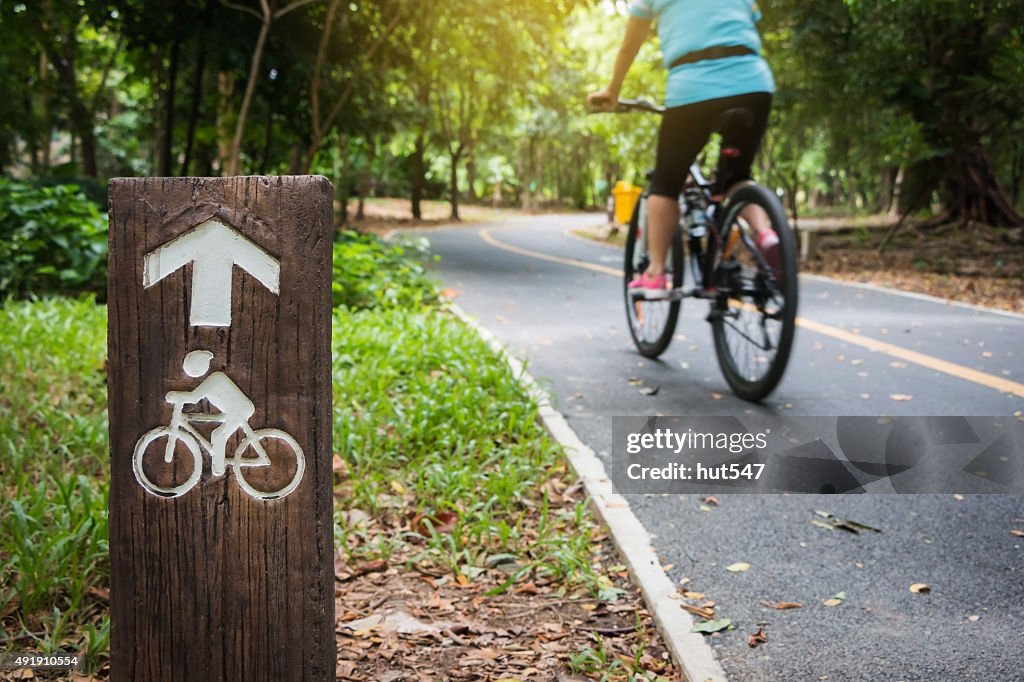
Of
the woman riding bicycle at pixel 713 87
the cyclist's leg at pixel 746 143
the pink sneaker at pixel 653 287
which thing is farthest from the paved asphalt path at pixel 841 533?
the woman riding bicycle at pixel 713 87

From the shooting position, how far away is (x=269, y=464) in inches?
66.1

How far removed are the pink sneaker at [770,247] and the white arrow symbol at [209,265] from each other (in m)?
3.08

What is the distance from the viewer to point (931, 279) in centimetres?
1095

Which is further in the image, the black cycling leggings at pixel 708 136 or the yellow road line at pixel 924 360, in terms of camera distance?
the yellow road line at pixel 924 360

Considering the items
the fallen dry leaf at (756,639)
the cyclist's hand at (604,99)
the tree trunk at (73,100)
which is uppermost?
the tree trunk at (73,100)

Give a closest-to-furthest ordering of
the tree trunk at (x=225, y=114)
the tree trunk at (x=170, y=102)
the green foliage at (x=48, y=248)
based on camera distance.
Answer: the green foliage at (x=48, y=248) → the tree trunk at (x=170, y=102) → the tree trunk at (x=225, y=114)

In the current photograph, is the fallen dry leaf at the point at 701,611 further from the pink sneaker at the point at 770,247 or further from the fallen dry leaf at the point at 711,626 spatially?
the pink sneaker at the point at 770,247

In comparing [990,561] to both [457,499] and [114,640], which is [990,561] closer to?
[457,499]

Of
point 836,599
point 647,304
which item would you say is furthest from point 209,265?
point 647,304

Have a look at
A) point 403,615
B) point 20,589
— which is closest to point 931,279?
point 403,615

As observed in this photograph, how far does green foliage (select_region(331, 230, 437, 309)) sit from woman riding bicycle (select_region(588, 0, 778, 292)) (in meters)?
3.02

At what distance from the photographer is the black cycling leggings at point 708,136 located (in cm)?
455

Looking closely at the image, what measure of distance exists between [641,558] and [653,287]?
2.50 meters

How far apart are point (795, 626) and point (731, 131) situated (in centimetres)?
281
